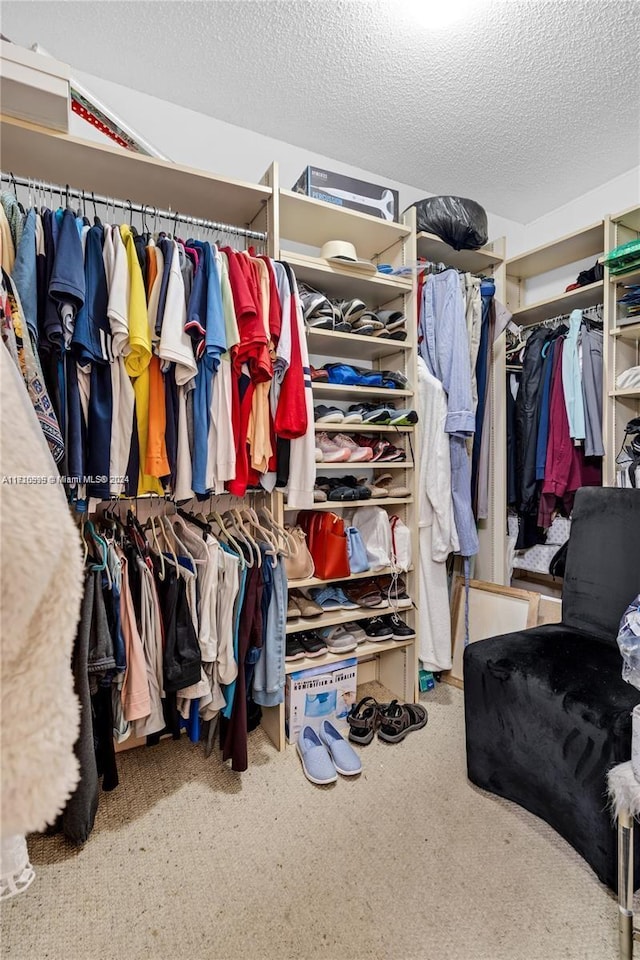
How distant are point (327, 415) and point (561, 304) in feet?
5.30

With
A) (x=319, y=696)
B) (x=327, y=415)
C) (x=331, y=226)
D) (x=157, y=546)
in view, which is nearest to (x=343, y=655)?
(x=319, y=696)

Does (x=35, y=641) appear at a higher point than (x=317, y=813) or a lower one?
higher

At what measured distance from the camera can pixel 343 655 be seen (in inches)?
79.0

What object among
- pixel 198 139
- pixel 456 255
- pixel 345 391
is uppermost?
pixel 198 139

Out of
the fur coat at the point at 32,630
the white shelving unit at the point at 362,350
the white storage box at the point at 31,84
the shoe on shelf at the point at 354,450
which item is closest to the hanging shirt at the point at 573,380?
the white shelving unit at the point at 362,350

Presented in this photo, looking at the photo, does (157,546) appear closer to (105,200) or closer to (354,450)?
(354,450)

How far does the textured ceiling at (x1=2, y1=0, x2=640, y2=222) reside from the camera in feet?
5.28

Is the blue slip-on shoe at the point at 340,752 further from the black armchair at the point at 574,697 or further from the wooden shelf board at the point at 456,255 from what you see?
the wooden shelf board at the point at 456,255

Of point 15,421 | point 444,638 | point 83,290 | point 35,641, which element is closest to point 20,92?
point 83,290

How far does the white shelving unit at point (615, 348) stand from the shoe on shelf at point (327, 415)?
1347mm

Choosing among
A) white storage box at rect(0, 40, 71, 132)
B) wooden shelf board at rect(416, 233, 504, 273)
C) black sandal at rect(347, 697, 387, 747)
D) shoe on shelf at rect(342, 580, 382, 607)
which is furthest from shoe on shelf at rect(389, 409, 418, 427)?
white storage box at rect(0, 40, 71, 132)

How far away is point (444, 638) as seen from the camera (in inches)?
88.3

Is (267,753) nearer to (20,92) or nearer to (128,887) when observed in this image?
(128,887)

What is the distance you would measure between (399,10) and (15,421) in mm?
2052
